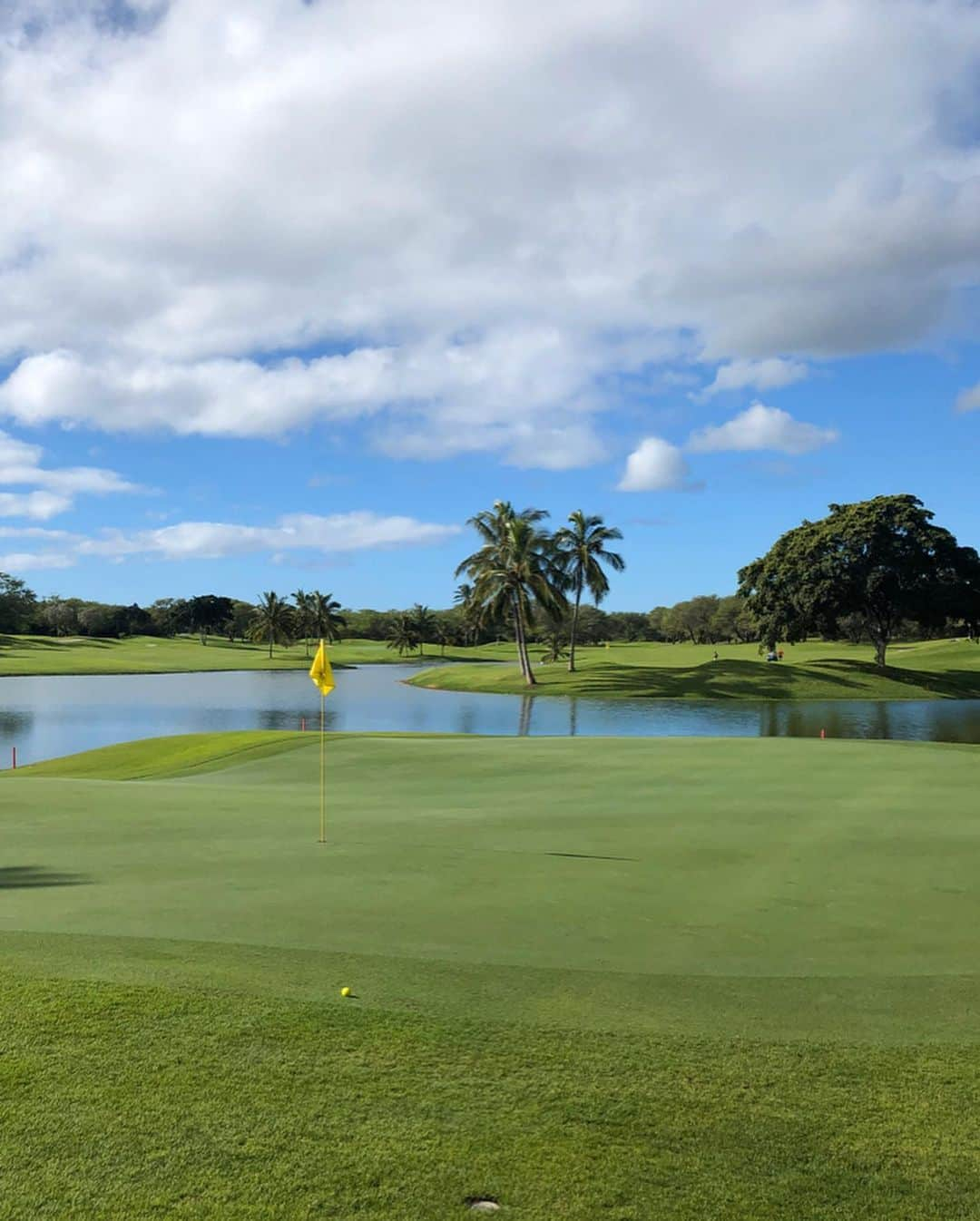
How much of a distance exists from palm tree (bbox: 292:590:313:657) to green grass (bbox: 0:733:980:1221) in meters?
113

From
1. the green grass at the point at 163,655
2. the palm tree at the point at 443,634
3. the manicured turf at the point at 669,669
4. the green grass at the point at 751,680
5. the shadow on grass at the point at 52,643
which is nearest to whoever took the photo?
the green grass at the point at 751,680

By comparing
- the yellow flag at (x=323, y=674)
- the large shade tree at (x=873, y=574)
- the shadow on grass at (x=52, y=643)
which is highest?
the large shade tree at (x=873, y=574)

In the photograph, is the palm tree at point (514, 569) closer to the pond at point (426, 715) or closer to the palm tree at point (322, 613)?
the pond at point (426, 715)

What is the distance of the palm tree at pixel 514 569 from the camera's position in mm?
63625

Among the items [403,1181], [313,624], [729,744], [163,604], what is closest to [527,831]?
[403,1181]

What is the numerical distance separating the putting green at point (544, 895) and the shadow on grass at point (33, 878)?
41 mm

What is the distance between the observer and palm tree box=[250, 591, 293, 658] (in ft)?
404

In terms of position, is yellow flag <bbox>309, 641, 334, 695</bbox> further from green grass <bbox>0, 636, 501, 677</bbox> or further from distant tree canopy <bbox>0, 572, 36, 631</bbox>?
distant tree canopy <bbox>0, 572, 36, 631</bbox>

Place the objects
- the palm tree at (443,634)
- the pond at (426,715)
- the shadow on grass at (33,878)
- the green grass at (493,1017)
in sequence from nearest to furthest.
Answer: the green grass at (493,1017) → the shadow on grass at (33,878) → the pond at (426,715) → the palm tree at (443,634)

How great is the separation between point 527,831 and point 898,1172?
7855 millimetres

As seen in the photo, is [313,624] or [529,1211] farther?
[313,624]

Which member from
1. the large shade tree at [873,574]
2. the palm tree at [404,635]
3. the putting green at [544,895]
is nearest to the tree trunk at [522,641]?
the large shade tree at [873,574]

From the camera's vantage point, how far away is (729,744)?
22016 mm

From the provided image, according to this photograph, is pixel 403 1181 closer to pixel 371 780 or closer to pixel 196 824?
pixel 196 824
